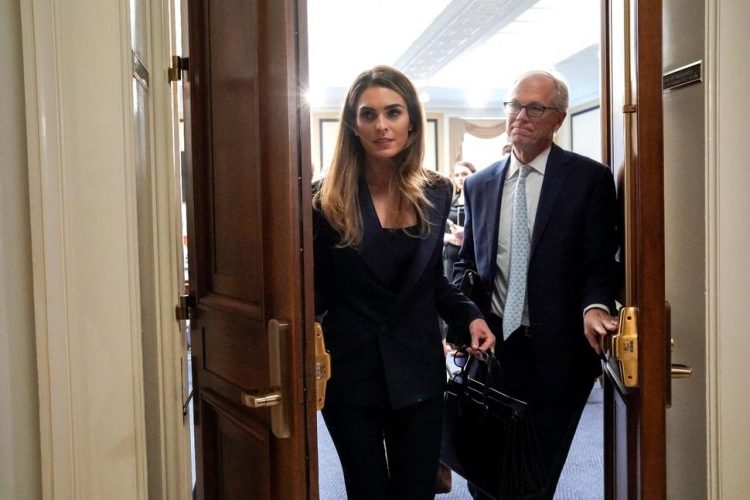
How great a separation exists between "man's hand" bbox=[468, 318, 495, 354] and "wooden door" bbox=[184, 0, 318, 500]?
0.65 meters

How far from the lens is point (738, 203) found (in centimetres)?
150

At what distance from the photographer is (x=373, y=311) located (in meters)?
1.59

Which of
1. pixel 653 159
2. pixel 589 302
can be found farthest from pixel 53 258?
pixel 589 302

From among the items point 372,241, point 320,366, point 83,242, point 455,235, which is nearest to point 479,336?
point 372,241

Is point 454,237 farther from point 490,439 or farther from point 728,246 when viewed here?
point 728,246

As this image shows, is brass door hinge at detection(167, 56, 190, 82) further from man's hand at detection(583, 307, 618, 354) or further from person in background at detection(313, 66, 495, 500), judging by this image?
man's hand at detection(583, 307, 618, 354)

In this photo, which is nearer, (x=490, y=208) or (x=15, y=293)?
(x=15, y=293)

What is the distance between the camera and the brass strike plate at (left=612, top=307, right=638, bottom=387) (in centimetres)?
125

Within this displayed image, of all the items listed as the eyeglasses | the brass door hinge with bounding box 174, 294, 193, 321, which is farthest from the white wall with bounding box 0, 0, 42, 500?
the eyeglasses

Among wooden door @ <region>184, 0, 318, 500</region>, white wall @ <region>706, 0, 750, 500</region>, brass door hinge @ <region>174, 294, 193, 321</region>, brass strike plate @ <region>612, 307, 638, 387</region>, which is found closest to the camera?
wooden door @ <region>184, 0, 318, 500</region>

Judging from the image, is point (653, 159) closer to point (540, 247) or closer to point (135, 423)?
point (540, 247)

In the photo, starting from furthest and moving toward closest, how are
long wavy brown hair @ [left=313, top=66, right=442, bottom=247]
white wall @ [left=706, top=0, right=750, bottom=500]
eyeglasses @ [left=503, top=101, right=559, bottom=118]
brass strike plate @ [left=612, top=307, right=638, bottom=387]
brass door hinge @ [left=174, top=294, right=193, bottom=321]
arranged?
eyeglasses @ [left=503, top=101, right=559, bottom=118]
brass door hinge @ [left=174, top=294, right=193, bottom=321]
long wavy brown hair @ [left=313, top=66, right=442, bottom=247]
white wall @ [left=706, top=0, right=750, bottom=500]
brass strike plate @ [left=612, top=307, right=638, bottom=387]

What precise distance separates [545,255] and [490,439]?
0.54m

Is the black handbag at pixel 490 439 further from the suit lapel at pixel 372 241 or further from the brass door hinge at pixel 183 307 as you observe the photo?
the brass door hinge at pixel 183 307
